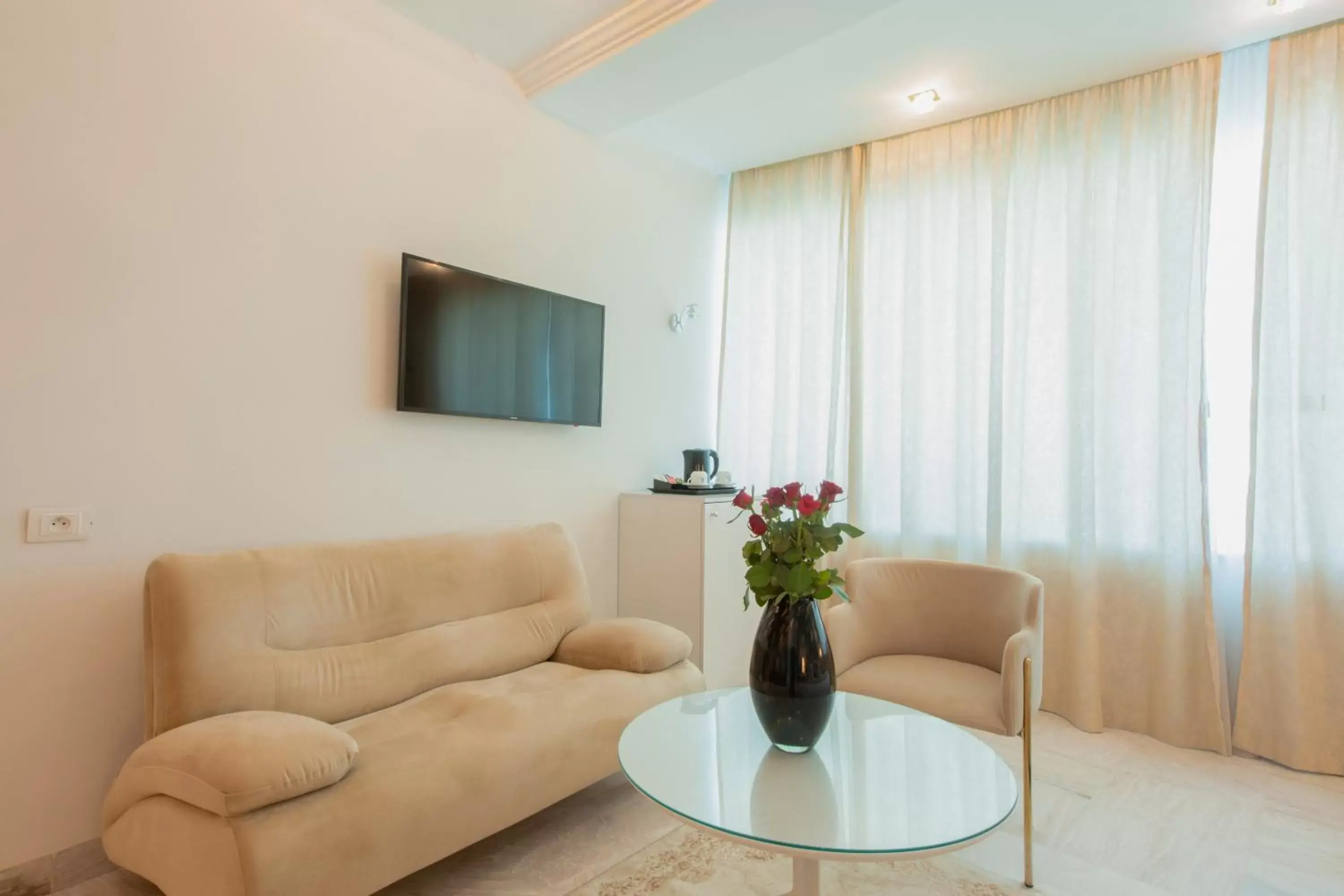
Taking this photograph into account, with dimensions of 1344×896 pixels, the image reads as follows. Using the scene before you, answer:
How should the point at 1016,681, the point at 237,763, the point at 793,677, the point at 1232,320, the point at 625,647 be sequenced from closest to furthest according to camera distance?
the point at 237,763 → the point at 793,677 → the point at 1016,681 → the point at 625,647 → the point at 1232,320

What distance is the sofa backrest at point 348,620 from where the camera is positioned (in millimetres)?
1834

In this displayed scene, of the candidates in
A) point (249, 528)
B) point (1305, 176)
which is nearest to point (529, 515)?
point (249, 528)

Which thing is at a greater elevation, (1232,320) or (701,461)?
(1232,320)

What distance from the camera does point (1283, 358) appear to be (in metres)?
2.73

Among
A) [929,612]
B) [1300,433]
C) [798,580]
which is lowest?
[929,612]

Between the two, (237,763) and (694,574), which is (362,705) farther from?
(694,574)

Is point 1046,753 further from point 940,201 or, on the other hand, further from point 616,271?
point 616,271

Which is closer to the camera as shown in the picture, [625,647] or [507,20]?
[625,647]

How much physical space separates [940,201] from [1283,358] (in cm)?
161

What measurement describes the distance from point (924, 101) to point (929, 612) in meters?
2.36

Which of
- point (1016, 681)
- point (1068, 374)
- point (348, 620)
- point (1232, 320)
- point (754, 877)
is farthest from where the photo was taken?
point (1068, 374)

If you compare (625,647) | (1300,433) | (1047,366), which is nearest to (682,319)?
(1047,366)

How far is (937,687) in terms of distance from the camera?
228 cm

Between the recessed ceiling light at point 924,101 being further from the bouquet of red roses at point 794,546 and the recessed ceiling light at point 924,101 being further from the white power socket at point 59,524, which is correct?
the white power socket at point 59,524
